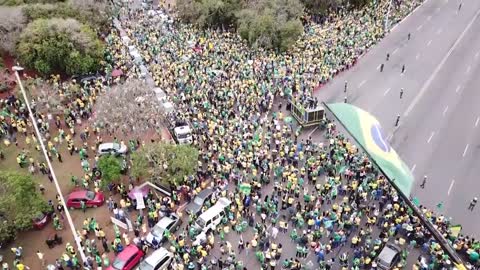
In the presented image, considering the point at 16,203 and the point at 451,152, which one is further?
the point at 451,152

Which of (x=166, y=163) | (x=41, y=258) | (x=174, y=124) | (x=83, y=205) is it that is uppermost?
(x=166, y=163)

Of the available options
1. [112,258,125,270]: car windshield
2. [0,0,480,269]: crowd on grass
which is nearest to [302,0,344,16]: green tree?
[0,0,480,269]: crowd on grass

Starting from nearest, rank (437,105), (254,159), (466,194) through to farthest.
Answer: (466,194)
(254,159)
(437,105)

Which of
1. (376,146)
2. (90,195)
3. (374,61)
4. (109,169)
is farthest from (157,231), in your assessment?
(374,61)

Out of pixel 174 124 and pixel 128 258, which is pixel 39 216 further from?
pixel 174 124

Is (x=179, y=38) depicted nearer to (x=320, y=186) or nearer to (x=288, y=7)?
(x=288, y=7)

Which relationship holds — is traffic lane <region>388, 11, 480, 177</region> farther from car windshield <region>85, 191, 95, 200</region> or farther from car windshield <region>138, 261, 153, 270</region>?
car windshield <region>85, 191, 95, 200</region>

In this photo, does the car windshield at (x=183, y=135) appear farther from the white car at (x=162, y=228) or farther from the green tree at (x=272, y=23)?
the green tree at (x=272, y=23)

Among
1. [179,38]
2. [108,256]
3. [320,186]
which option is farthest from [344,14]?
[108,256]
